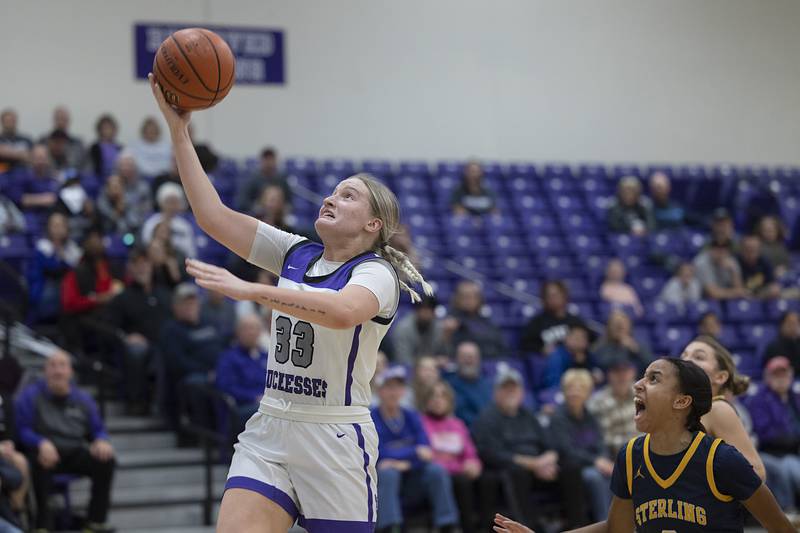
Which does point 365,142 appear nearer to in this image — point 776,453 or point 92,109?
point 92,109

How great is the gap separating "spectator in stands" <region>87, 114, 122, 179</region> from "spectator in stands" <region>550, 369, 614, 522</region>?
5.95 meters

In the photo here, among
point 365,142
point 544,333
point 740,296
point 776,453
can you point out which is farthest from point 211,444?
point 365,142

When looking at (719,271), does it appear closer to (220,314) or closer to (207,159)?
(207,159)

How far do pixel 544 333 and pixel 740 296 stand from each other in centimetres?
306

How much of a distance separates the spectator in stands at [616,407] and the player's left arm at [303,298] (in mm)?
6071

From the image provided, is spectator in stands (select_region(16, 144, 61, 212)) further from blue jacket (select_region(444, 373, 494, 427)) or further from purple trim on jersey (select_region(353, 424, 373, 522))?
purple trim on jersey (select_region(353, 424, 373, 522))

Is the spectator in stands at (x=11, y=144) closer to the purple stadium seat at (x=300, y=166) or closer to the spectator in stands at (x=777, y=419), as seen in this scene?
the purple stadium seat at (x=300, y=166)

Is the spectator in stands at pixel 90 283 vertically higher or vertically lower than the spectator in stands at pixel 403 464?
higher

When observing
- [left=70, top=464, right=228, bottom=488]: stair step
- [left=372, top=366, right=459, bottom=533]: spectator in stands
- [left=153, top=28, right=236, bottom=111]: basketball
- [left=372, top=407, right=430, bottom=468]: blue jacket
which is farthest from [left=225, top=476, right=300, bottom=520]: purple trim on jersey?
[left=70, top=464, right=228, bottom=488]: stair step

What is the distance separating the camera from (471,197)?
14180mm

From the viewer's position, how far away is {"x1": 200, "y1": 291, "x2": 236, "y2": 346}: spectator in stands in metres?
10.1

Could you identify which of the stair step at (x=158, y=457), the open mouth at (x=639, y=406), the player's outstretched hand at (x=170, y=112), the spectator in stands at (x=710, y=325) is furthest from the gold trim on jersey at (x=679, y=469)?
the spectator in stands at (x=710, y=325)

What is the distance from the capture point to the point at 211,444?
907 centimetres

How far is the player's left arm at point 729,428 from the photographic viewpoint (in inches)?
179
